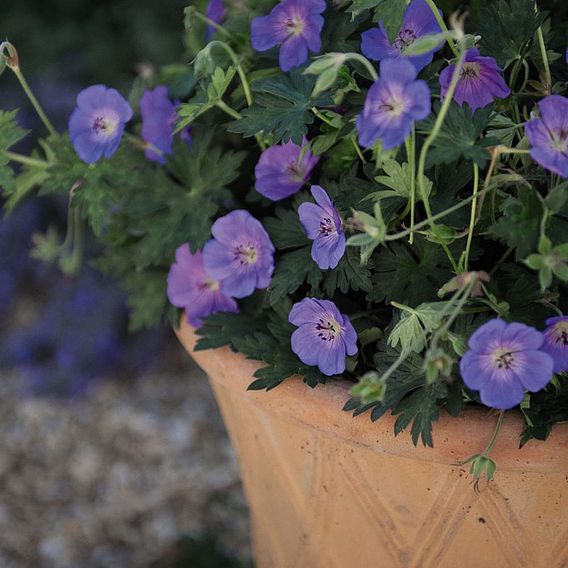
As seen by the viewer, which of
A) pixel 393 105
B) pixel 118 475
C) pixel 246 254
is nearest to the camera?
pixel 393 105

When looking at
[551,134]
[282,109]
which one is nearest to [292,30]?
[282,109]

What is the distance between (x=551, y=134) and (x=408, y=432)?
0.31 m

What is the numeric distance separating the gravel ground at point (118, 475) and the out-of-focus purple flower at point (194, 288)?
2.35ft

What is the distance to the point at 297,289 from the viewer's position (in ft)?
3.12

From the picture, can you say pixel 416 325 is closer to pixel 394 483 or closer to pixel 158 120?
pixel 394 483

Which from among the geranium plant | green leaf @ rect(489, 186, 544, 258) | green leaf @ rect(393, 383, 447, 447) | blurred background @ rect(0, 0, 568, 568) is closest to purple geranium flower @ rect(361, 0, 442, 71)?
the geranium plant

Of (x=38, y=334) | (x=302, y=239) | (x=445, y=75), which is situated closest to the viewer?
(x=445, y=75)

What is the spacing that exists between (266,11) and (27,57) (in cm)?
137

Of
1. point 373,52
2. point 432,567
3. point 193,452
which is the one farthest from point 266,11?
point 193,452

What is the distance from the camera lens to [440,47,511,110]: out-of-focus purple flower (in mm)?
819

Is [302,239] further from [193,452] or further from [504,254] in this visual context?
[193,452]

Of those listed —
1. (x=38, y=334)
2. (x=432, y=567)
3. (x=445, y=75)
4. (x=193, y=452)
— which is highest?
(x=445, y=75)

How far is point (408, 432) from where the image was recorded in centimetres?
85

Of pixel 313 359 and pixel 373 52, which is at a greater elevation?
pixel 373 52
